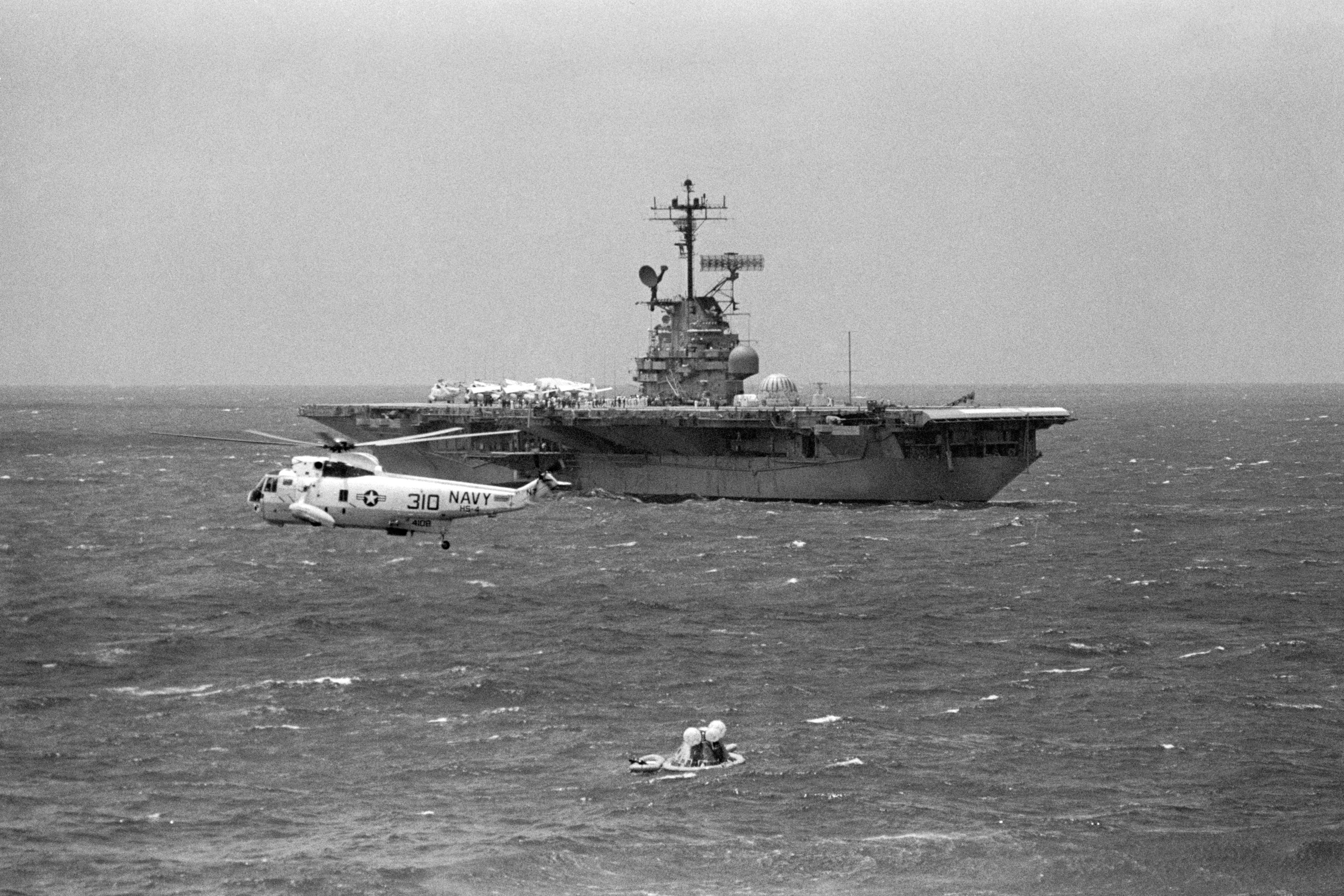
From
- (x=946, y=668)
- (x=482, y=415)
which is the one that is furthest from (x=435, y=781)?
(x=482, y=415)

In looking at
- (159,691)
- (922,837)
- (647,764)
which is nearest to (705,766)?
(647,764)

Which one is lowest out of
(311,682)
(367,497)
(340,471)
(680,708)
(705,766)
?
(705,766)

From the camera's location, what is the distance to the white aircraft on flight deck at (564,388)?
68.2 metres

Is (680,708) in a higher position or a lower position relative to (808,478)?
lower

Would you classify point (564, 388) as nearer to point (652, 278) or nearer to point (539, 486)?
point (652, 278)

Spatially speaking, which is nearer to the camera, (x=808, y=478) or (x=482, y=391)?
(x=808, y=478)

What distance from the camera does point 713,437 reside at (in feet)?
190

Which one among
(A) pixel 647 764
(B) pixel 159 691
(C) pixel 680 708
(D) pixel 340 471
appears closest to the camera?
(A) pixel 647 764

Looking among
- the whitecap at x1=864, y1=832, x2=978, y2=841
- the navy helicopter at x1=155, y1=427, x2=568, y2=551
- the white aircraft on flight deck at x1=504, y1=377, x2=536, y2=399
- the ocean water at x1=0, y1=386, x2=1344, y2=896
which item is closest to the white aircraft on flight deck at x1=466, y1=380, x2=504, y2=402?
the white aircraft on flight deck at x1=504, y1=377, x2=536, y2=399

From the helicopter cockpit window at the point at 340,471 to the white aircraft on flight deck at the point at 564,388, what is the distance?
32.0m

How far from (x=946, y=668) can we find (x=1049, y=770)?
6.86m

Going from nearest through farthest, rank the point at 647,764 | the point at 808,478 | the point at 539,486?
the point at 647,764
the point at 539,486
the point at 808,478

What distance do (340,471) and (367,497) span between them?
0.83 m

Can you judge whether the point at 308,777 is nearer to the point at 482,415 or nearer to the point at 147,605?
the point at 147,605
